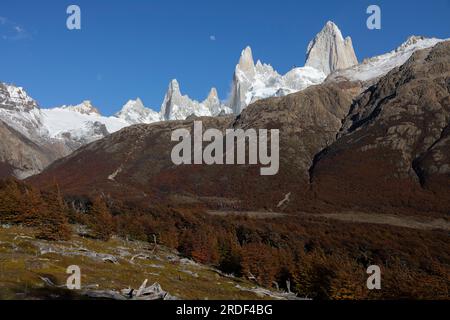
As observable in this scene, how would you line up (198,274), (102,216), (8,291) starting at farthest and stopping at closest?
(102,216) → (198,274) → (8,291)

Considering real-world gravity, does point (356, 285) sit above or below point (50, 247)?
below

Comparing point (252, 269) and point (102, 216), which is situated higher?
point (102, 216)

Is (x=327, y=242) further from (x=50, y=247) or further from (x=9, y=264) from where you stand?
(x=9, y=264)

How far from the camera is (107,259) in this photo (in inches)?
2768

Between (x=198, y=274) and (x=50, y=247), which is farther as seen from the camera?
(x=198, y=274)

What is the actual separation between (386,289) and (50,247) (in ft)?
159

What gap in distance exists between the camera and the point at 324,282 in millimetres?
79438

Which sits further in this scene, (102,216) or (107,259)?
(102,216)

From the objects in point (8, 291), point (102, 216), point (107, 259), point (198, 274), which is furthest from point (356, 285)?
point (102, 216)
